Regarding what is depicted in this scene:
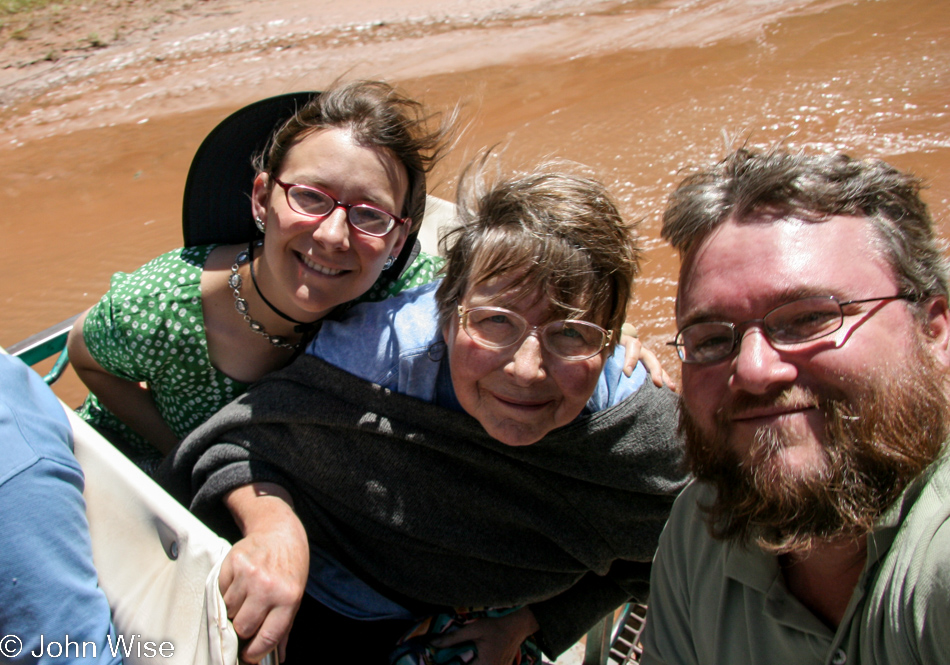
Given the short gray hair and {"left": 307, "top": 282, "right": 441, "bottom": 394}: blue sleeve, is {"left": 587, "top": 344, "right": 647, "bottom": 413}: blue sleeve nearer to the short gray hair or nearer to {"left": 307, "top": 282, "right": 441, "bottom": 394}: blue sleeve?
the short gray hair

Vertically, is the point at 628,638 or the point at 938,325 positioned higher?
the point at 938,325

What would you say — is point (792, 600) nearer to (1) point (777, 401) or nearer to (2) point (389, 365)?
(1) point (777, 401)

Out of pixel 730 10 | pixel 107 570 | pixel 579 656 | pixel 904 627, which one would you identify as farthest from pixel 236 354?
pixel 730 10

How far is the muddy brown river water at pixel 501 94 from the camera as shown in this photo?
3.90 metres

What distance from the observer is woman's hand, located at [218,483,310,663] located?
4.21 ft

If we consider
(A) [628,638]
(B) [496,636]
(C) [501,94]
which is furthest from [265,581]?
(C) [501,94]

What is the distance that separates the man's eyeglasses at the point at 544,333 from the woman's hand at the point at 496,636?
773mm

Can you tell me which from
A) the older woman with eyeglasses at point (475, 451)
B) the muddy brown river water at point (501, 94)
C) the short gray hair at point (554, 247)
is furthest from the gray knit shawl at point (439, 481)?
the muddy brown river water at point (501, 94)

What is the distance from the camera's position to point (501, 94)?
5367mm

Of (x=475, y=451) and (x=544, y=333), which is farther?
(x=475, y=451)

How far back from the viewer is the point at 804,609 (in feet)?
3.70

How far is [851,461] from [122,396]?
6.16 ft

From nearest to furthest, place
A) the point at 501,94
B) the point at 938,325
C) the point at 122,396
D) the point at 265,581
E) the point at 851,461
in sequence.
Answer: the point at 851,461 < the point at 938,325 < the point at 265,581 < the point at 122,396 < the point at 501,94

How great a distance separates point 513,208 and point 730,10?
5684 millimetres
